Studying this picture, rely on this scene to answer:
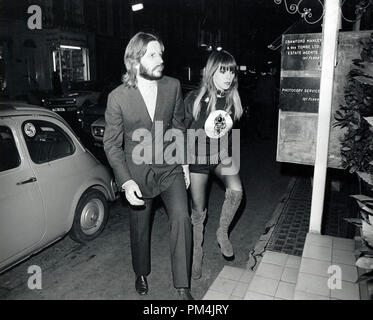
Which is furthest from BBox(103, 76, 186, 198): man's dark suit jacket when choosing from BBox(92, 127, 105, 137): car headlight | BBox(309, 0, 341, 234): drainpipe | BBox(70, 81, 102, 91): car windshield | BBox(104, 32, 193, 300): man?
BBox(70, 81, 102, 91): car windshield

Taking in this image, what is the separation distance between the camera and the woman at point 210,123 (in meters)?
3.58

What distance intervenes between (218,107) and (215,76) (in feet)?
1.02

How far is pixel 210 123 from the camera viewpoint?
3598mm

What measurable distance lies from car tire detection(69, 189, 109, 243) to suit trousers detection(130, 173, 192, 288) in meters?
1.41

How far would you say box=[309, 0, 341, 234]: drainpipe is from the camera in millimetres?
3363

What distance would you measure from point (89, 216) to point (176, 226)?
6.68ft

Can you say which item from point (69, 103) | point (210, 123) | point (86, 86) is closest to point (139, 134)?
point (210, 123)

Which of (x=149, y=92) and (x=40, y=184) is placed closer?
A: (x=149, y=92)

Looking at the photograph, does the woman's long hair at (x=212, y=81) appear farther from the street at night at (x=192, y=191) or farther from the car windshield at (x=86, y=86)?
the car windshield at (x=86, y=86)

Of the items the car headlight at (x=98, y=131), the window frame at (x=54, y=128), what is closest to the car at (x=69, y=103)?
the car headlight at (x=98, y=131)

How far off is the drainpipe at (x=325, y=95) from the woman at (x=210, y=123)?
855 mm

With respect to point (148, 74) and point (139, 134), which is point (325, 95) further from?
point (139, 134)

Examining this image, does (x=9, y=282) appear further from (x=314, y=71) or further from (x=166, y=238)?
(x=314, y=71)
